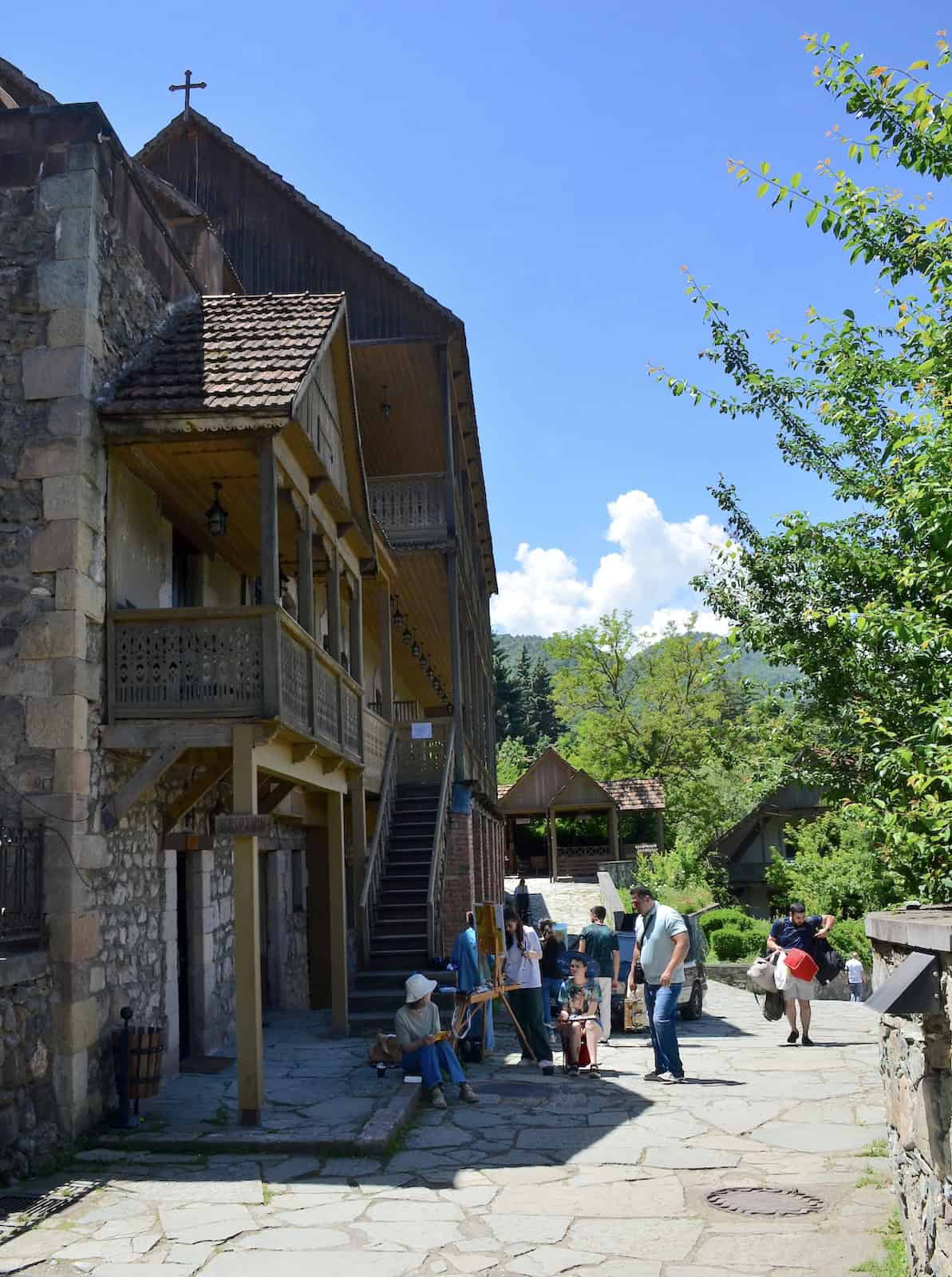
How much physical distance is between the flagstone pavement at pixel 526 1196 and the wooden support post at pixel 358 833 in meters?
6.17

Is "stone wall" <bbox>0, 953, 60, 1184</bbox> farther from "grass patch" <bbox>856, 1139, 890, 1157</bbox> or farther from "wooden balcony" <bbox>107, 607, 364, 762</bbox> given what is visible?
"grass patch" <bbox>856, 1139, 890, 1157</bbox>

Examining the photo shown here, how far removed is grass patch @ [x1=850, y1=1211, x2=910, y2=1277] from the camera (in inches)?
219

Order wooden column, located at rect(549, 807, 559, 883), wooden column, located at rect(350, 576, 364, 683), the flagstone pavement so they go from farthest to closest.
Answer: wooden column, located at rect(549, 807, 559, 883) → wooden column, located at rect(350, 576, 364, 683) → the flagstone pavement

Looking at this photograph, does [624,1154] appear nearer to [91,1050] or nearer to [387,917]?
[91,1050]

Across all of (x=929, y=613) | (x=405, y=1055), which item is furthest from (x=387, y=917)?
(x=929, y=613)

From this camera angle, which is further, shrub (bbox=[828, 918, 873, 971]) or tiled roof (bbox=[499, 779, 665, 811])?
tiled roof (bbox=[499, 779, 665, 811])

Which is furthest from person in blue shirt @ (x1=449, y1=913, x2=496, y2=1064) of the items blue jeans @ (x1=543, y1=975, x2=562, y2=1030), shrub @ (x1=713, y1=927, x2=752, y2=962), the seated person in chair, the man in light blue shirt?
shrub @ (x1=713, y1=927, x2=752, y2=962)

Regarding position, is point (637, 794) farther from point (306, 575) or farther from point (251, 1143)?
point (251, 1143)

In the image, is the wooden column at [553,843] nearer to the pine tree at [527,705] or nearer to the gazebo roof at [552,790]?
the gazebo roof at [552,790]

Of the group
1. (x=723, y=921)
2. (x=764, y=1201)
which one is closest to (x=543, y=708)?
(x=723, y=921)

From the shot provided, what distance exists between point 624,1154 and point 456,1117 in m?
1.79

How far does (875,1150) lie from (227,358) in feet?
26.7

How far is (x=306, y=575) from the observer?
38.1 feet

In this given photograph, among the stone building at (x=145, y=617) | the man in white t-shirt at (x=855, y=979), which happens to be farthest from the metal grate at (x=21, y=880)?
the man in white t-shirt at (x=855, y=979)
